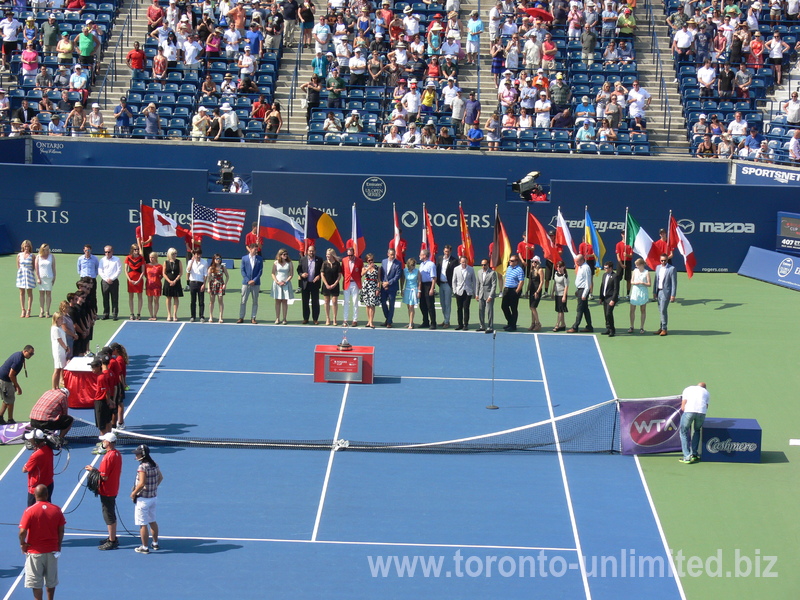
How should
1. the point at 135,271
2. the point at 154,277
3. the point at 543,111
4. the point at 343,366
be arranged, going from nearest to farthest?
1. the point at 343,366
2. the point at 135,271
3. the point at 154,277
4. the point at 543,111

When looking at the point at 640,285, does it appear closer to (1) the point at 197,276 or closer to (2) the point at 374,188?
(2) the point at 374,188

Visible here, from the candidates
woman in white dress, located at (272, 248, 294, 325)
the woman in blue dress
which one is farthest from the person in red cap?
the woman in blue dress

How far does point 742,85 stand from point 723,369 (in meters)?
17.0

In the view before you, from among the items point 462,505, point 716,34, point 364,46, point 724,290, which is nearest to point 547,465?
point 462,505

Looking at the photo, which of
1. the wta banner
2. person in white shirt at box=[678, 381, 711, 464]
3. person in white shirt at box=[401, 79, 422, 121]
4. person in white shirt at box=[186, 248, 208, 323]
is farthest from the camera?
person in white shirt at box=[401, 79, 422, 121]

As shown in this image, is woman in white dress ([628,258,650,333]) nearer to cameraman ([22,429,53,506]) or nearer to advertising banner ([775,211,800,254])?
advertising banner ([775,211,800,254])

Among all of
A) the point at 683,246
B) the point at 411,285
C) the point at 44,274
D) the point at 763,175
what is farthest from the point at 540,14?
the point at 44,274

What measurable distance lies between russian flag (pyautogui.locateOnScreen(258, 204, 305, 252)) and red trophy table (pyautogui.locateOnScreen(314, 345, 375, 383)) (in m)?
5.52

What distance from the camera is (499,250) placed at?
91.7 feet

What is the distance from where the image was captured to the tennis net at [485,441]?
66.1 feet

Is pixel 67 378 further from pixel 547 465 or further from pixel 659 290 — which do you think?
pixel 659 290

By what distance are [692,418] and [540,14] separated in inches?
901

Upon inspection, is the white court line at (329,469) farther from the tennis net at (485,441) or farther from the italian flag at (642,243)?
the italian flag at (642,243)

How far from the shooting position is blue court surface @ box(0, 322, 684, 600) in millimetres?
15781
